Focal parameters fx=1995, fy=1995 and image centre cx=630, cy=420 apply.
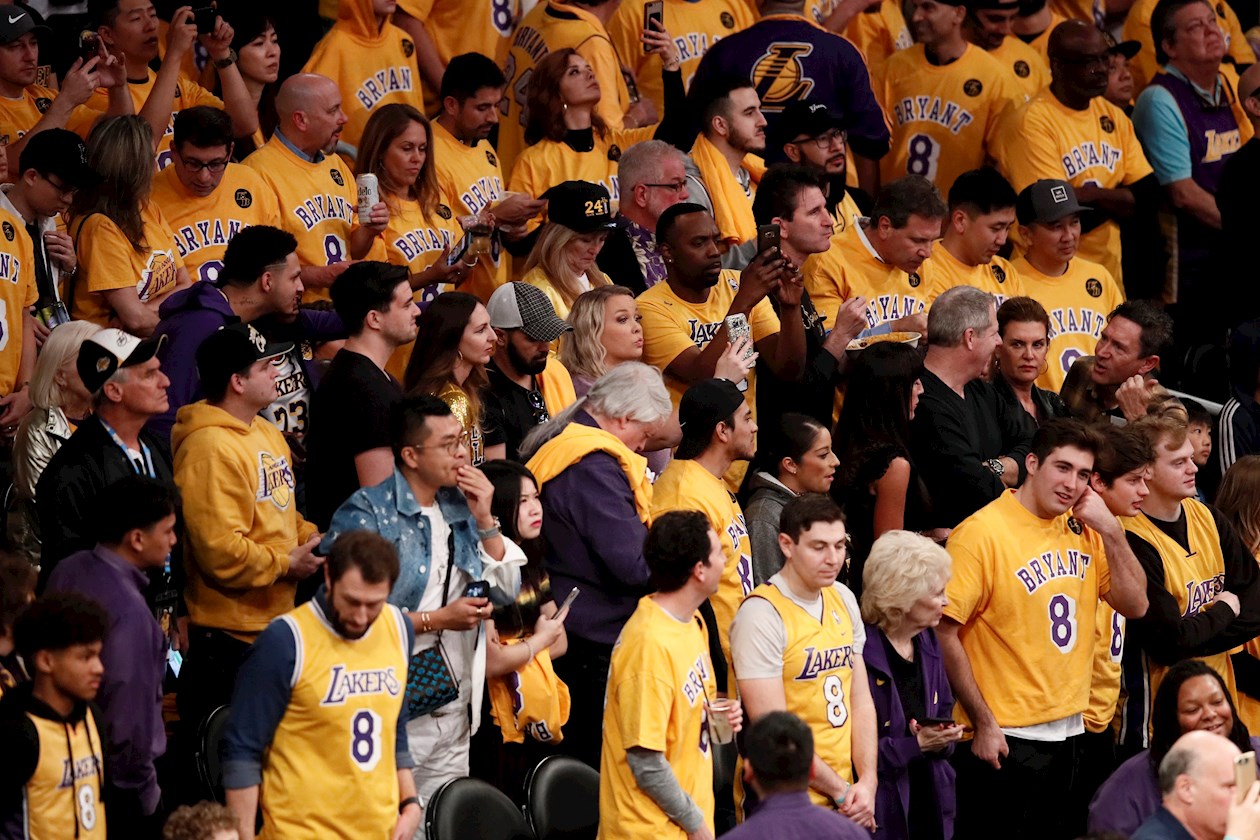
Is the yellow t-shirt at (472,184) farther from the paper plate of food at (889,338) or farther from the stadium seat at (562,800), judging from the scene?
the stadium seat at (562,800)

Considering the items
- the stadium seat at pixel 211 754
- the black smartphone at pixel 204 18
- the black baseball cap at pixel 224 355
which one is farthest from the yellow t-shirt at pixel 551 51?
the stadium seat at pixel 211 754

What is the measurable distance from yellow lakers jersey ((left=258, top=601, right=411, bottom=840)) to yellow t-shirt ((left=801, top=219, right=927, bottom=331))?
159 inches

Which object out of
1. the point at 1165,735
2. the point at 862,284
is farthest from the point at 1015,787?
the point at 862,284

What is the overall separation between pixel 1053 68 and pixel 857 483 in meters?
4.09

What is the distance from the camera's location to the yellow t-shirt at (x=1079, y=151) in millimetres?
10703

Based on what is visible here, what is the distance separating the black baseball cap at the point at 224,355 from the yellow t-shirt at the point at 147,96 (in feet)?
7.18

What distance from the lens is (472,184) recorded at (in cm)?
936

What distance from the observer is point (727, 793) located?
6.94m

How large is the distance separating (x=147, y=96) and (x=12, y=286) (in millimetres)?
1615

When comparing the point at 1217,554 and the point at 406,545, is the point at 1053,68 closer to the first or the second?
the point at 1217,554

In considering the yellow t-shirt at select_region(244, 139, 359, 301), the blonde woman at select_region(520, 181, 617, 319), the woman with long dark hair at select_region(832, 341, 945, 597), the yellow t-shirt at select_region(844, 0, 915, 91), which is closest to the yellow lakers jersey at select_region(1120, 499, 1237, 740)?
the woman with long dark hair at select_region(832, 341, 945, 597)

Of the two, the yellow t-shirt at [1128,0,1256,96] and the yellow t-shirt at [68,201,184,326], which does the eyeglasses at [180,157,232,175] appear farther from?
the yellow t-shirt at [1128,0,1256,96]

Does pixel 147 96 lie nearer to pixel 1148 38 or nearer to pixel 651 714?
pixel 651 714

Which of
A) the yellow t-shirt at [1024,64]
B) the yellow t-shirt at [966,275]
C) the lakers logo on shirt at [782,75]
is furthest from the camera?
the yellow t-shirt at [1024,64]
